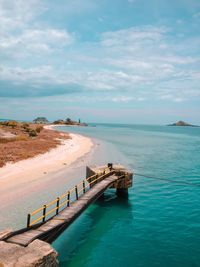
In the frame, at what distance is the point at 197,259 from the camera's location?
13883 millimetres

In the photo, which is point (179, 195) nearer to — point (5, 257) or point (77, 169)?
point (77, 169)

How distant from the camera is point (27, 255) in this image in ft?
33.3

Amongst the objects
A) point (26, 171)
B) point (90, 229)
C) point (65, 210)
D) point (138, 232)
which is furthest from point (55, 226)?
point (26, 171)

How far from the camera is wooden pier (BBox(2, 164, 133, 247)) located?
42.4 ft

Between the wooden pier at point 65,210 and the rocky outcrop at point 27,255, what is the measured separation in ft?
3.35

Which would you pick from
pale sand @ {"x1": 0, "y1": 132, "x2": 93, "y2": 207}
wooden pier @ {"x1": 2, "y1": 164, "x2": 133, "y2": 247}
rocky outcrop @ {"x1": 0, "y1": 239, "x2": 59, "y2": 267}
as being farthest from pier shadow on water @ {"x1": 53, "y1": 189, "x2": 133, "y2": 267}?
pale sand @ {"x1": 0, "y1": 132, "x2": 93, "y2": 207}

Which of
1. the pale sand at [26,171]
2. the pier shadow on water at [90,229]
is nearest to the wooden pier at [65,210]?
the pier shadow on water at [90,229]

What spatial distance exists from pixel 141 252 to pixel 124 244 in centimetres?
132

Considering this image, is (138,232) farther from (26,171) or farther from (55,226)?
(26,171)

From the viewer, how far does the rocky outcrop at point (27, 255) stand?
9562 mm

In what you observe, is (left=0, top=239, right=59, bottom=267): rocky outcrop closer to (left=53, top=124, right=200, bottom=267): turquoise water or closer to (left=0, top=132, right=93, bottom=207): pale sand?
(left=53, top=124, right=200, bottom=267): turquoise water

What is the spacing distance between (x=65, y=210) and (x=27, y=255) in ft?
22.6

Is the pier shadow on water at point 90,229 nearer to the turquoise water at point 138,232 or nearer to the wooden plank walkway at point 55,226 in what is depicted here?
the turquoise water at point 138,232

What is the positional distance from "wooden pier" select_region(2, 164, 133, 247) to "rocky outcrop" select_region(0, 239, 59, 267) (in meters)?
1.02
